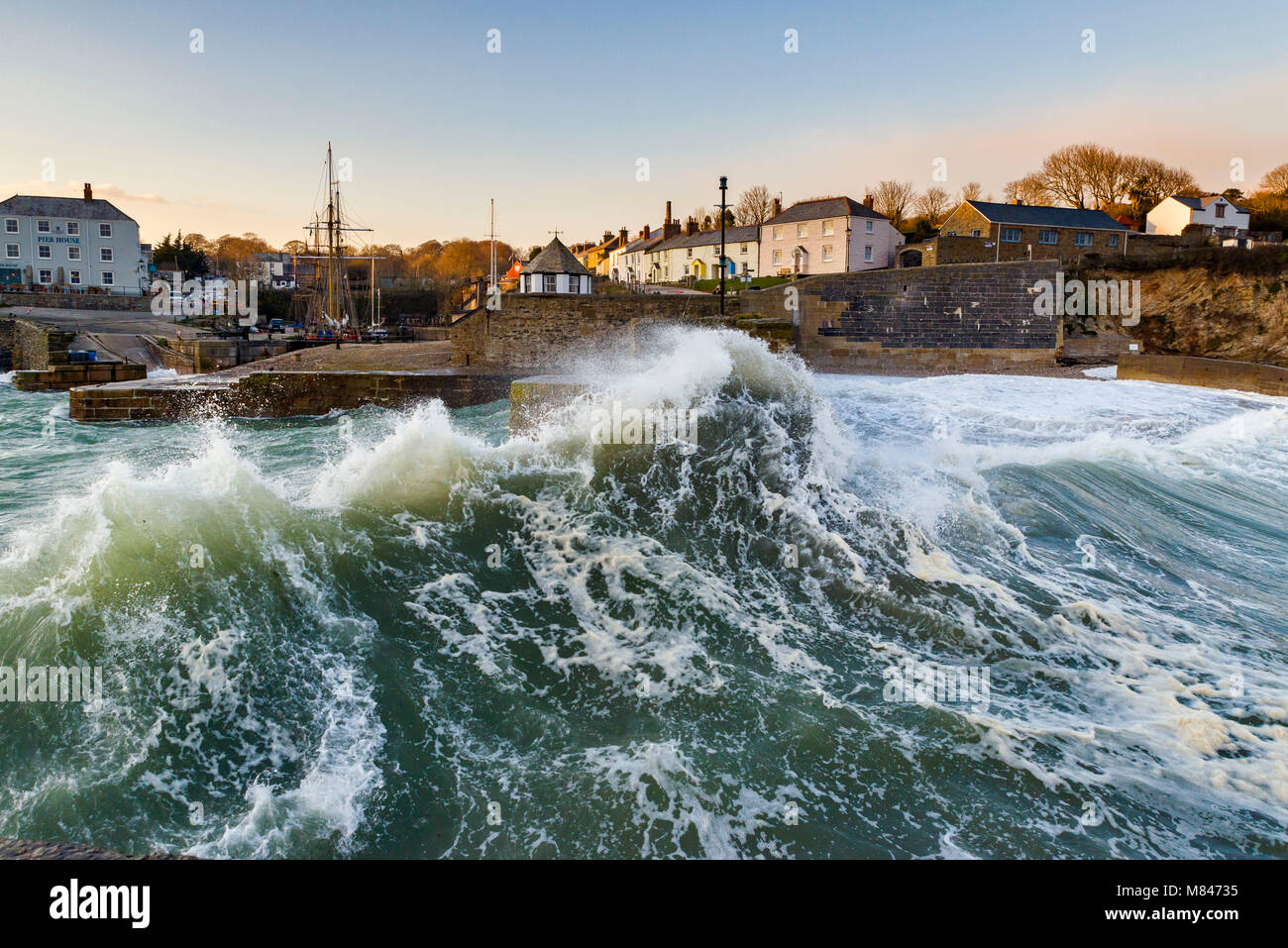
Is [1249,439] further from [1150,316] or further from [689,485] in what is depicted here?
[1150,316]

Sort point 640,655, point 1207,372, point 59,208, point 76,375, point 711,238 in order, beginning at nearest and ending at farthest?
point 640,655
point 1207,372
point 76,375
point 59,208
point 711,238

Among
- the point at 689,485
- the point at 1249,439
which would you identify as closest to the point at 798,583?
the point at 689,485

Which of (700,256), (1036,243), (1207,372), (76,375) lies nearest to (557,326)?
(76,375)

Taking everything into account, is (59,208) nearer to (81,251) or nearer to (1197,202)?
(81,251)

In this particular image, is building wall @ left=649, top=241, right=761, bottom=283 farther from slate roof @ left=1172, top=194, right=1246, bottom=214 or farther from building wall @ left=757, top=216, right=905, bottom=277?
slate roof @ left=1172, top=194, right=1246, bottom=214

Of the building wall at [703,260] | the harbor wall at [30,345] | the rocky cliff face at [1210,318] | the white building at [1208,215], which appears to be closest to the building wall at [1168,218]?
the white building at [1208,215]
